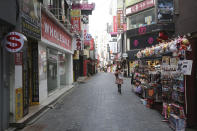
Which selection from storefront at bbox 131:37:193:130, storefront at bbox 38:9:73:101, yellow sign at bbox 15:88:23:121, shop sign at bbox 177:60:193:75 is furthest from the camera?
storefront at bbox 38:9:73:101

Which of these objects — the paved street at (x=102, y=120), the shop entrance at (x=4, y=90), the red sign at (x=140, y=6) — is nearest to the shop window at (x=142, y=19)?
the red sign at (x=140, y=6)

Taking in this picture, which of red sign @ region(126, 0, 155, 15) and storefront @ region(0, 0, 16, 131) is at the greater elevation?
red sign @ region(126, 0, 155, 15)

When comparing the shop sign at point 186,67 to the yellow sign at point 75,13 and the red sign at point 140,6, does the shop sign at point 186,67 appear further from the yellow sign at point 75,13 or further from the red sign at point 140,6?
the red sign at point 140,6

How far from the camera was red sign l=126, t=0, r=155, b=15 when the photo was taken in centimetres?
2670

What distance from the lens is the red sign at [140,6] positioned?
26703 mm

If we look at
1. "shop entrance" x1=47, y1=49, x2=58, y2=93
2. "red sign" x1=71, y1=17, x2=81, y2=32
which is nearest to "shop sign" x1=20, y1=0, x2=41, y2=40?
"shop entrance" x1=47, y1=49, x2=58, y2=93

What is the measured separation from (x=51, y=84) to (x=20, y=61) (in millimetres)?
6358

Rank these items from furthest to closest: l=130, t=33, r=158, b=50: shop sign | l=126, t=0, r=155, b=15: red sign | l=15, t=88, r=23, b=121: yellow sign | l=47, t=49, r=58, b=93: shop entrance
→ l=130, t=33, r=158, b=50: shop sign → l=126, t=0, r=155, b=15: red sign → l=47, t=49, r=58, b=93: shop entrance → l=15, t=88, r=23, b=121: yellow sign

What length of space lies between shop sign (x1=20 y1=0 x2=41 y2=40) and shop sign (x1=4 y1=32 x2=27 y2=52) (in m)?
1.21

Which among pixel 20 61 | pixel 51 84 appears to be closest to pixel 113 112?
pixel 20 61

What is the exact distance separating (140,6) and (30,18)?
23.9 metres

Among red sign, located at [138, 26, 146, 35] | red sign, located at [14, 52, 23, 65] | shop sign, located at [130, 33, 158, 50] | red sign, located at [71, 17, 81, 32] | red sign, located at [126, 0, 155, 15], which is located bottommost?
red sign, located at [14, 52, 23, 65]

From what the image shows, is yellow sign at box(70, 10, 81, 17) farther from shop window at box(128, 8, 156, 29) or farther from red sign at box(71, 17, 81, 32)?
shop window at box(128, 8, 156, 29)

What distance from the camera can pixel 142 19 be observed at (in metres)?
28.6
